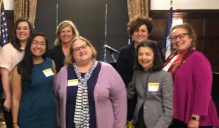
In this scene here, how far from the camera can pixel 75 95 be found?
204 cm

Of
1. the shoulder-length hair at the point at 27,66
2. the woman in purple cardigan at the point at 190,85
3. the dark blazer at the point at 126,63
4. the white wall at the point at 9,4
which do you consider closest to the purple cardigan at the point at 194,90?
the woman in purple cardigan at the point at 190,85

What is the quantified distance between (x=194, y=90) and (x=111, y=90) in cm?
68

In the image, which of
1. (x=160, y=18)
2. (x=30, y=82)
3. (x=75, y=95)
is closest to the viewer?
(x=75, y=95)

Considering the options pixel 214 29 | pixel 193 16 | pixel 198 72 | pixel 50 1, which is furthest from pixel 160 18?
pixel 198 72

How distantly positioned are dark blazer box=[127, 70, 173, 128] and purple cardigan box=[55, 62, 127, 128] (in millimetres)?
154

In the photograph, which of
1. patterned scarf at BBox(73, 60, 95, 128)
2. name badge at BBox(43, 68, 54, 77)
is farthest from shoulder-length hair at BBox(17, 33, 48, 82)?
patterned scarf at BBox(73, 60, 95, 128)

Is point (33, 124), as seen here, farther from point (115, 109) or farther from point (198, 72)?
point (198, 72)

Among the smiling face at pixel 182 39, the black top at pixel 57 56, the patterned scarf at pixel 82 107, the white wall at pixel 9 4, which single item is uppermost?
the white wall at pixel 9 4

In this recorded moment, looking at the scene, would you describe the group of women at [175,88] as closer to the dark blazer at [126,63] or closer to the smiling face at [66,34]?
the dark blazer at [126,63]

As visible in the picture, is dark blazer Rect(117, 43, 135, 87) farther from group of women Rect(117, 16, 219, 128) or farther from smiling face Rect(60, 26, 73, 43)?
smiling face Rect(60, 26, 73, 43)

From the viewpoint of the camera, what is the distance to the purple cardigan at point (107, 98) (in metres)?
2.04

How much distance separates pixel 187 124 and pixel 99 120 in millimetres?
744

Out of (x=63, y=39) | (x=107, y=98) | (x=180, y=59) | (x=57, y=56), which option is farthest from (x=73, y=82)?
(x=63, y=39)

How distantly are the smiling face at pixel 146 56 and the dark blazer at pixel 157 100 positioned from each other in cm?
9
